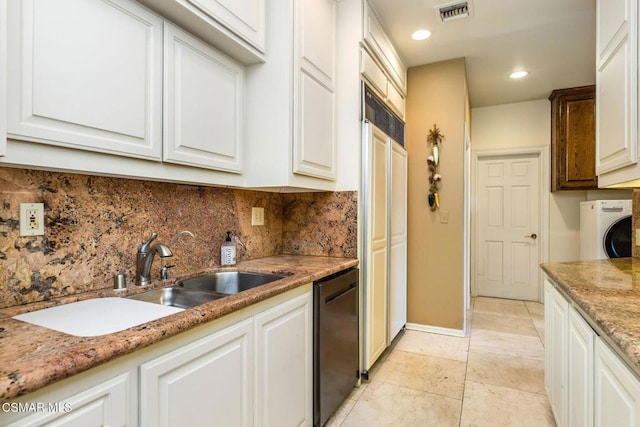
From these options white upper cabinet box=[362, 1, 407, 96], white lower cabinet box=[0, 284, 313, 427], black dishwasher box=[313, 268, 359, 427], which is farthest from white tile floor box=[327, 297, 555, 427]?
white upper cabinet box=[362, 1, 407, 96]

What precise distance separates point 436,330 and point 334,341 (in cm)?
181

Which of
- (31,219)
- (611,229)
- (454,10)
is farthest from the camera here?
(611,229)

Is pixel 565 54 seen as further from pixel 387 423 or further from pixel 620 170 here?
pixel 387 423

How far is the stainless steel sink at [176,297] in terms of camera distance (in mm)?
1392

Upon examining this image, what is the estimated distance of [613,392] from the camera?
3.31 feet

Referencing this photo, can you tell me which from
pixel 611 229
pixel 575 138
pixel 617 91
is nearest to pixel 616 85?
pixel 617 91

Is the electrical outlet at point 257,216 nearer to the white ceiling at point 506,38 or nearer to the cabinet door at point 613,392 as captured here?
the white ceiling at point 506,38

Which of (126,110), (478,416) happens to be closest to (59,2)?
(126,110)

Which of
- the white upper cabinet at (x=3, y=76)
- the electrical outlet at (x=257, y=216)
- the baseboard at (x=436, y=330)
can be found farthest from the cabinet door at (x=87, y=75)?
the baseboard at (x=436, y=330)

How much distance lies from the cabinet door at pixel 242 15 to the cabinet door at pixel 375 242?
93 cm

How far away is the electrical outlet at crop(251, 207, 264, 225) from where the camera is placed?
2334 millimetres

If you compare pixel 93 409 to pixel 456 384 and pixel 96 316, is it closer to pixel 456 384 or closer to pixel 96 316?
pixel 96 316

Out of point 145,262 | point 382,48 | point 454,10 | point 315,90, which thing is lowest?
point 145,262

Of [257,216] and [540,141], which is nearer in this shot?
[257,216]
